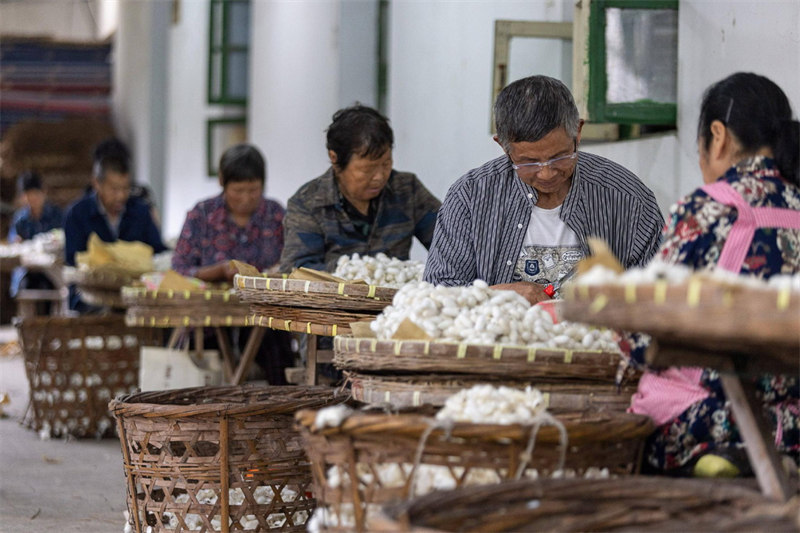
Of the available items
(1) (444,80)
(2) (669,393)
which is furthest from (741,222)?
(1) (444,80)

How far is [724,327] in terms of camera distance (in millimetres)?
1612

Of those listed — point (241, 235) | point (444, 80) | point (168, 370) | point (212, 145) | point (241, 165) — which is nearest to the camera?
point (168, 370)

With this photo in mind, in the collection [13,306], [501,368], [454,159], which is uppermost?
[454,159]

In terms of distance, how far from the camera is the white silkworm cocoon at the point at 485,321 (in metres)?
2.32

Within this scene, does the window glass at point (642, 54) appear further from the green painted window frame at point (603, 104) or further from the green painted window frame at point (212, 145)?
the green painted window frame at point (212, 145)

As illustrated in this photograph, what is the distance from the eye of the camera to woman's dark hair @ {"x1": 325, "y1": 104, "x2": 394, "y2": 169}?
12.2ft

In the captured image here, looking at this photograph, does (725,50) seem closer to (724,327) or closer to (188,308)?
(724,327)

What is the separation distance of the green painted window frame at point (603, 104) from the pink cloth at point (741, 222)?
1843 mm

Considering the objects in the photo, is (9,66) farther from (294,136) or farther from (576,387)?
(576,387)

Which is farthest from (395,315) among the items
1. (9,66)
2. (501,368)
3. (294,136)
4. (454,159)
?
(9,66)

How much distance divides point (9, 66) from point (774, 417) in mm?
15402

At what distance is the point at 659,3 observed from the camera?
3.98 m

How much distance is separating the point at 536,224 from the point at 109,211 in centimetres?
414

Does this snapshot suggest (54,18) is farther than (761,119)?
Yes
